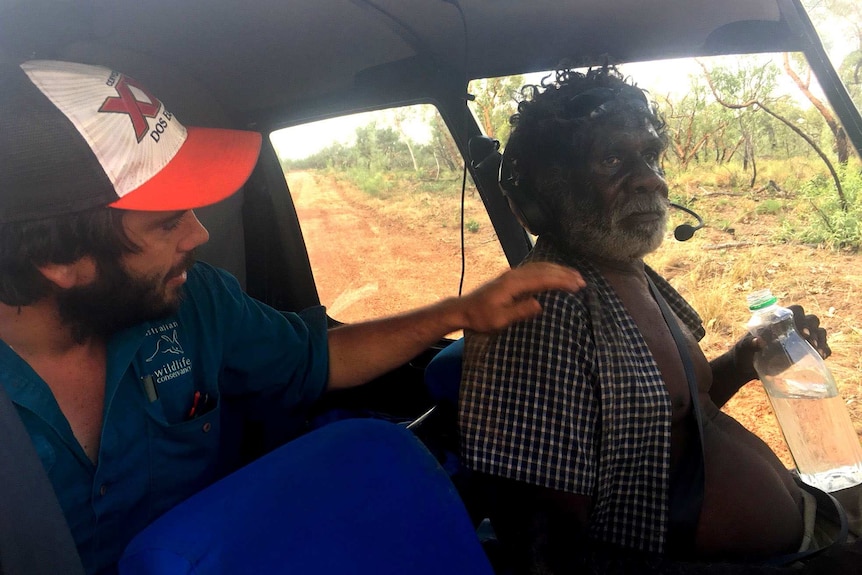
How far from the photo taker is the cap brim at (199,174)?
1.30 metres

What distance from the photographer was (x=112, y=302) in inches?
53.5

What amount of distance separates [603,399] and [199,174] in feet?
3.64

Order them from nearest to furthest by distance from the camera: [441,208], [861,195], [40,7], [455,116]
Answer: [40,7] → [861,195] → [455,116] → [441,208]

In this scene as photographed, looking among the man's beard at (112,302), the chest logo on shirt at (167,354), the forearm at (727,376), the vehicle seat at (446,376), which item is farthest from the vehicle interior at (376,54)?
the forearm at (727,376)

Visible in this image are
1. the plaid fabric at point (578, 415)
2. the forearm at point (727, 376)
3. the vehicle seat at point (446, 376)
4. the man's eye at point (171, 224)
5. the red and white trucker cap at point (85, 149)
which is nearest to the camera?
the red and white trucker cap at point (85, 149)

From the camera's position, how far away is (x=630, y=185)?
178 centimetres

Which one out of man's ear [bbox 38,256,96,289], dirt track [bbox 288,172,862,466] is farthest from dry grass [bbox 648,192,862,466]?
man's ear [bbox 38,256,96,289]

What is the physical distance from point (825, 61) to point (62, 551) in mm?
2072

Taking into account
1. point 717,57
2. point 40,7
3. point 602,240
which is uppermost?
point 40,7

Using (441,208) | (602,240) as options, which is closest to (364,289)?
(441,208)

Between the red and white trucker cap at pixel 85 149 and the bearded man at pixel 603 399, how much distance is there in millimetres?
853

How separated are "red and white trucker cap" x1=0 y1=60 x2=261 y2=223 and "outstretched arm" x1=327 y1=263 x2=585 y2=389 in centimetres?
60

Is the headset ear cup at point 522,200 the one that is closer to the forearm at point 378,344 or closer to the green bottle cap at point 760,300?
the forearm at point 378,344

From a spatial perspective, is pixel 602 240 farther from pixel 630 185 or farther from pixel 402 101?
pixel 402 101
